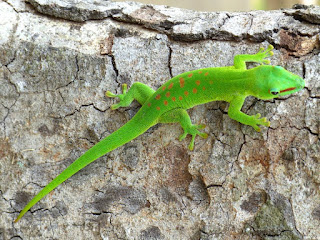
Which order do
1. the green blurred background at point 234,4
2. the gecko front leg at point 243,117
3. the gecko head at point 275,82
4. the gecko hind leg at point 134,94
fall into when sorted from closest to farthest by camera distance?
the gecko head at point 275,82 < the gecko front leg at point 243,117 < the gecko hind leg at point 134,94 < the green blurred background at point 234,4

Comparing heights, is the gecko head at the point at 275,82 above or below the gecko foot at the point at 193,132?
above

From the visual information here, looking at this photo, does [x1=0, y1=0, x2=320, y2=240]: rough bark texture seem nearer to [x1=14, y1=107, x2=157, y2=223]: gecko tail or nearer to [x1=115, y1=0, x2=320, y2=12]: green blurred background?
[x1=14, y1=107, x2=157, y2=223]: gecko tail

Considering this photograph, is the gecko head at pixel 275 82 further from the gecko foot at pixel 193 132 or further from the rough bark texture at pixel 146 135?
the gecko foot at pixel 193 132

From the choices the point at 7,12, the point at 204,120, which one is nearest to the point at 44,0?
the point at 7,12

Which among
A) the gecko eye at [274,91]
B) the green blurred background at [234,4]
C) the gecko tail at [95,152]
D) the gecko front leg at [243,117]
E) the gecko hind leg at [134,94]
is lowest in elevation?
the gecko tail at [95,152]

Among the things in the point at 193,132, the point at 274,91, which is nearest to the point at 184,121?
the point at 193,132

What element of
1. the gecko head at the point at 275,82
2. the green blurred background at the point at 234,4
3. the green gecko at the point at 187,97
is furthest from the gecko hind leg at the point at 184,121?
the green blurred background at the point at 234,4

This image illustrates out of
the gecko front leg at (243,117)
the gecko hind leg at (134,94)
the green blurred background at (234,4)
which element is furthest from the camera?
the green blurred background at (234,4)
